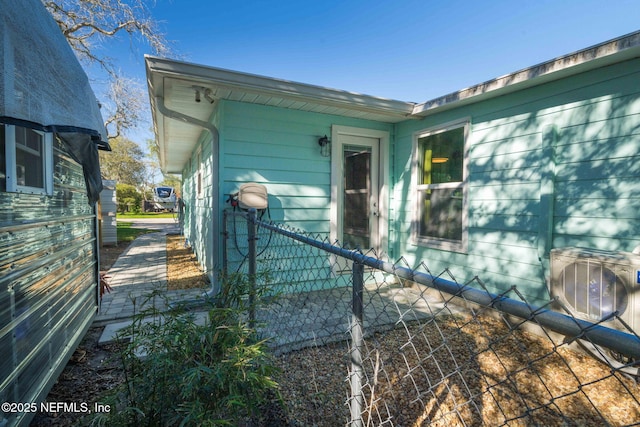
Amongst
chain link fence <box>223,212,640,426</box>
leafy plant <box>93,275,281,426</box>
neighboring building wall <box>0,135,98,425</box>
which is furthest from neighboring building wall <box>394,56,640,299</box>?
neighboring building wall <box>0,135,98,425</box>

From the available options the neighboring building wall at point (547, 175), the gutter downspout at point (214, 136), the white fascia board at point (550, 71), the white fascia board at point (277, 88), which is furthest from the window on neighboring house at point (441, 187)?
the gutter downspout at point (214, 136)

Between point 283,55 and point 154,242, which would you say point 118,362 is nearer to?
point 283,55

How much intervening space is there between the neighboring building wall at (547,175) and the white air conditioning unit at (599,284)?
0.46m

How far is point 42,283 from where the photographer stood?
7.03 feet

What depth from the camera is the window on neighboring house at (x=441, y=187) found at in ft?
13.3

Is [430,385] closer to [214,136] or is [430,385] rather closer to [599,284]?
[599,284]

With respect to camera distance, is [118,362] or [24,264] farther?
[118,362]

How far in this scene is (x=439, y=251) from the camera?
4.30 meters

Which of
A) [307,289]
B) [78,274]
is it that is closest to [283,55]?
[307,289]

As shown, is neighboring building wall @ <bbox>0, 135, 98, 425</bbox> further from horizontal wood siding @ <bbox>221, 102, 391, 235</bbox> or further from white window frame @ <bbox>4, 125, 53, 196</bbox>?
horizontal wood siding @ <bbox>221, 102, 391, 235</bbox>

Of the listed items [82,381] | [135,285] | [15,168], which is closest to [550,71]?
[15,168]

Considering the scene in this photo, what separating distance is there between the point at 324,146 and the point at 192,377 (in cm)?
363

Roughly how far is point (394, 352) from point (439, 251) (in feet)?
6.43

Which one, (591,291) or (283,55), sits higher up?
(283,55)
